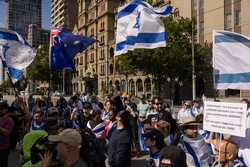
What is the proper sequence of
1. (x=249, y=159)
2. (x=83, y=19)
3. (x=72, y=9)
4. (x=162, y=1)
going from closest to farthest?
(x=249, y=159) → (x=162, y=1) → (x=83, y=19) → (x=72, y=9)

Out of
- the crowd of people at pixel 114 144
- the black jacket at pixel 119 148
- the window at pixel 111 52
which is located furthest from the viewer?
the window at pixel 111 52

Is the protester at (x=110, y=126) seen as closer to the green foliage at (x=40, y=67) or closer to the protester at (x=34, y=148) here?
the protester at (x=34, y=148)

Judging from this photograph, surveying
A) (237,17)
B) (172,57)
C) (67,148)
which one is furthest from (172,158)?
(237,17)

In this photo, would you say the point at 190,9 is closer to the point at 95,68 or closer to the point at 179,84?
the point at 179,84

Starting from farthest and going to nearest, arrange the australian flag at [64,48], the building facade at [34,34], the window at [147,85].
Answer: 1. the building facade at [34,34]
2. the window at [147,85]
3. the australian flag at [64,48]

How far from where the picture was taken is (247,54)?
7.12 metres

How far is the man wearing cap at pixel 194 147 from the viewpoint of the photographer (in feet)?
18.2

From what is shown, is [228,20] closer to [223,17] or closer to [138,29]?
[223,17]

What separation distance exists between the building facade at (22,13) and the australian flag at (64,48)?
54306 mm

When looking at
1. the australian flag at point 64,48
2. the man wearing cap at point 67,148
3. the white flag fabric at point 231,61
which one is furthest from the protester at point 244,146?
the australian flag at point 64,48

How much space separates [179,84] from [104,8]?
36778 millimetres

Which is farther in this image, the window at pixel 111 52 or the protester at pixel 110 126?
the window at pixel 111 52

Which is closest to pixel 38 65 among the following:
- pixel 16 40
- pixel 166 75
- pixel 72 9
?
pixel 166 75

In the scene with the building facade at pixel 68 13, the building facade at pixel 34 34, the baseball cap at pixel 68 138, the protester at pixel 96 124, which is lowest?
the protester at pixel 96 124
